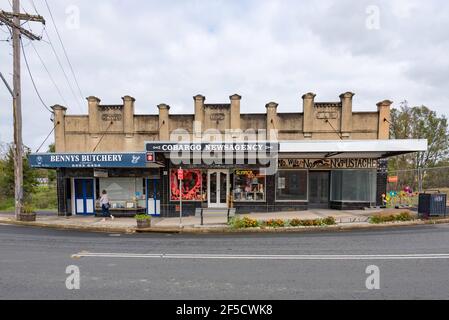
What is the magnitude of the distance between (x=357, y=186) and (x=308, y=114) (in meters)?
5.49

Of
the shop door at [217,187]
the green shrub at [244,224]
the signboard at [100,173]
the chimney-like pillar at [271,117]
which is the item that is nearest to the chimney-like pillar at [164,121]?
the signboard at [100,173]

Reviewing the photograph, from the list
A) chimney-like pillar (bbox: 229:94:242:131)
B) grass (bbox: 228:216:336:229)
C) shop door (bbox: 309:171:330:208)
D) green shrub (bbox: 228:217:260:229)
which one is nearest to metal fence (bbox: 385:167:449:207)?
shop door (bbox: 309:171:330:208)

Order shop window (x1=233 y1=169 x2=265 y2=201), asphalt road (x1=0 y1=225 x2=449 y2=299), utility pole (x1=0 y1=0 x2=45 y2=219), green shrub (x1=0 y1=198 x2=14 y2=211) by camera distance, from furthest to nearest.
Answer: green shrub (x1=0 y1=198 x2=14 y2=211)
shop window (x1=233 y1=169 x2=265 y2=201)
utility pole (x1=0 y1=0 x2=45 y2=219)
asphalt road (x1=0 y1=225 x2=449 y2=299)

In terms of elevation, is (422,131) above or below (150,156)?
above

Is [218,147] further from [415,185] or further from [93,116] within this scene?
[415,185]

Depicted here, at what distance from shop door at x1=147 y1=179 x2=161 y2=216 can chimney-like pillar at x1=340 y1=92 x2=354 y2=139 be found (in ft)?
40.9

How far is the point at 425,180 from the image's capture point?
19.7 metres

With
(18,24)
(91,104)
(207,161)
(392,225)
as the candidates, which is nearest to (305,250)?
(392,225)

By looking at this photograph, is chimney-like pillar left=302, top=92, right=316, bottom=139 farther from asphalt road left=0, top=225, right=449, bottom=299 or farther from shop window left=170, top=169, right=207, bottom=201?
asphalt road left=0, top=225, right=449, bottom=299

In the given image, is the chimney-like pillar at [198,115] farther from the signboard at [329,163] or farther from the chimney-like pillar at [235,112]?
the signboard at [329,163]

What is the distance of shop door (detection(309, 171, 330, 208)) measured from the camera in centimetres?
1695

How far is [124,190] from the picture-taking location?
16.5 m

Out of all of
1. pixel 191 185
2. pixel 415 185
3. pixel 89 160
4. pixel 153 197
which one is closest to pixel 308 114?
pixel 191 185

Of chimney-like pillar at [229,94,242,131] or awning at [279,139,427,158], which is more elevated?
chimney-like pillar at [229,94,242,131]
